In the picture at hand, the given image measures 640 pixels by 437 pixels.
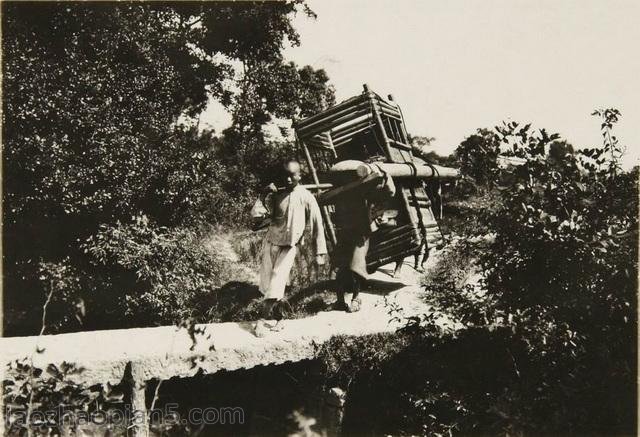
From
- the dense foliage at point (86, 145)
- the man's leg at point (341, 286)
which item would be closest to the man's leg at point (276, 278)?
the dense foliage at point (86, 145)

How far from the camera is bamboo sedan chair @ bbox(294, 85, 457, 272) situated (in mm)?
7105

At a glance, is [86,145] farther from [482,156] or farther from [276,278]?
[482,156]

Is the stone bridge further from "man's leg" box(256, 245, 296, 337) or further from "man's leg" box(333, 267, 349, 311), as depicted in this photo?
"man's leg" box(333, 267, 349, 311)

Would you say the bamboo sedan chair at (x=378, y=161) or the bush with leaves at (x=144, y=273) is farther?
the bamboo sedan chair at (x=378, y=161)

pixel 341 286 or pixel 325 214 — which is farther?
pixel 325 214

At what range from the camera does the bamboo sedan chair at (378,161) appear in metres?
7.11

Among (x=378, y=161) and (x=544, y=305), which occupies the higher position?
(x=378, y=161)

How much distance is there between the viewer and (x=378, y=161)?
688 centimetres

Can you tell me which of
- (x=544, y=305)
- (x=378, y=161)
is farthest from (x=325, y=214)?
(x=544, y=305)

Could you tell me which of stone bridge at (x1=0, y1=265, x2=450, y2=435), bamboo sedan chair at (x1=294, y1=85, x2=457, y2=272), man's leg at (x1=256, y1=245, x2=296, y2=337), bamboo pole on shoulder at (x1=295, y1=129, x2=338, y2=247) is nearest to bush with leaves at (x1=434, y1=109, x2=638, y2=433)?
stone bridge at (x1=0, y1=265, x2=450, y2=435)

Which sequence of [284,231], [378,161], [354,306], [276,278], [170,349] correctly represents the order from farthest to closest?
[378,161] < [354,306] < [284,231] < [276,278] < [170,349]

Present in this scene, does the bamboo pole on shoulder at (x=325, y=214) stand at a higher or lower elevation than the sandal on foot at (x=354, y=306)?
higher

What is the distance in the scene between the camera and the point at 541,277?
358 cm

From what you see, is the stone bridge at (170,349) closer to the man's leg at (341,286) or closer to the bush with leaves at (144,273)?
the man's leg at (341,286)
